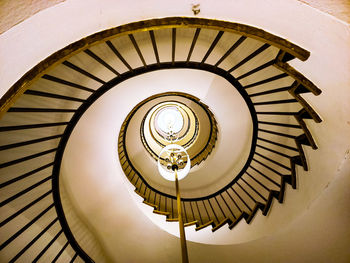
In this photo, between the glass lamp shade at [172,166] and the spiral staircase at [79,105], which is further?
the glass lamp shade at [172,166]

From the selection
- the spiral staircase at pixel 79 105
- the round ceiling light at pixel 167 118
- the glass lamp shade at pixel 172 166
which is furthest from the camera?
the round ceiling light at pixel 167 118

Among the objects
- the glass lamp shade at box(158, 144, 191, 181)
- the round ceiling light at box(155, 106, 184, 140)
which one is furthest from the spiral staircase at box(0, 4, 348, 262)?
the round ceiling light at box(155, 106, 184, 140)

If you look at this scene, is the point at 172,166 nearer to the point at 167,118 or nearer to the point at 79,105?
the point at 79,105

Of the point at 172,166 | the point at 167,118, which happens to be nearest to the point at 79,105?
the point at 172,166

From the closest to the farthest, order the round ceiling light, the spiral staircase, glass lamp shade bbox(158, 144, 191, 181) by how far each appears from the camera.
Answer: the spiral staircase < glass lamp shade bbox(158, 144, 191, 181) < the round ceiling light

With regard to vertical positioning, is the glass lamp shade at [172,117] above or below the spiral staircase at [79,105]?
above

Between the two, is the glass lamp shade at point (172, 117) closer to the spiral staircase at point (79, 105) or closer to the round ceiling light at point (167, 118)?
the round ceiling light at point (167, 118)

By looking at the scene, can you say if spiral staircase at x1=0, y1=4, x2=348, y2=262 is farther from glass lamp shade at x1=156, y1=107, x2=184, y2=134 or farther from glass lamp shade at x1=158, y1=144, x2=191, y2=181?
glass lamp shade at x1=156, y1=107, x2=184, y2=134

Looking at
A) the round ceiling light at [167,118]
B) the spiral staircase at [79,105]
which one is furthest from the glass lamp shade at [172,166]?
the round ceiling light at [167,118]

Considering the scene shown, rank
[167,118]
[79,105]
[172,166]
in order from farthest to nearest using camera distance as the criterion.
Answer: [167,118]
[79,105]
[172,166]

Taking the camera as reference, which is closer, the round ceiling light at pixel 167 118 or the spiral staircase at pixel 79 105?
the spiral staircase at pixel 79 105

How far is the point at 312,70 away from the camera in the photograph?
1.30 meters

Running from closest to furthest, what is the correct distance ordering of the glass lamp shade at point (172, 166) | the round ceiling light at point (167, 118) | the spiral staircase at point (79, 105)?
the spiral staircase at point (79, 105) < the glass lamp shade at point (172, 166) < the round ceiling light at point (167, 118)

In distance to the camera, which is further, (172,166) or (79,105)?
(79,105)
